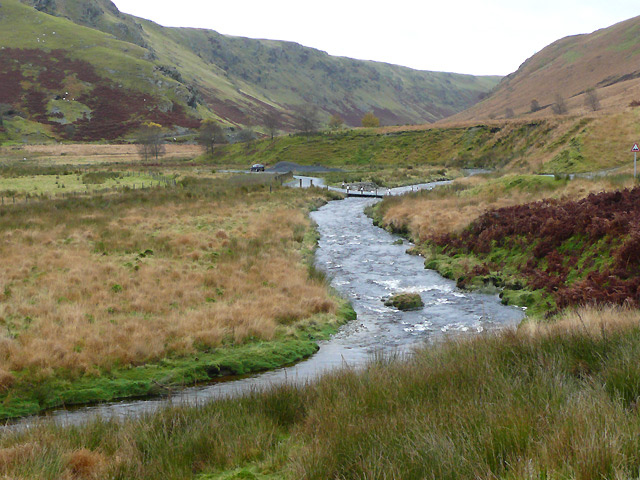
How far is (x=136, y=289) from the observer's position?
55.3 ft

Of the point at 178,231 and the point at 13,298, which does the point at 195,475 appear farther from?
the point at 178,231

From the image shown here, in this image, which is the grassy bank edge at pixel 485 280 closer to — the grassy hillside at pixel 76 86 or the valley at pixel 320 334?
the valley at pixel 320 334

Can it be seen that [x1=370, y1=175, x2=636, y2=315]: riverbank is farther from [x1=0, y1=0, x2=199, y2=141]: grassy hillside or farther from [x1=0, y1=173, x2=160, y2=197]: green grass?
[x1=0, y1=0, x2=199, y2=141]: grassy hillside

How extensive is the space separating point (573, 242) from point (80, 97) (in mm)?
164852

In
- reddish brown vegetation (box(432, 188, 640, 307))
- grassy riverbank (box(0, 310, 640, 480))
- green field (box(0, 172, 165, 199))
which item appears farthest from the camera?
green field (box(0, 172, 165, 199))

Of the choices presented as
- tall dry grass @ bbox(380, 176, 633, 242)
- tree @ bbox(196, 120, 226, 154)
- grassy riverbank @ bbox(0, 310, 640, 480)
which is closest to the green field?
tall dry grass @ bbox(380, 176, 633, 242)

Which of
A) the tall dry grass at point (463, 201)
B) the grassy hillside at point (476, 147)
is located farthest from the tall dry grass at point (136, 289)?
the grassy hillside at point (476, 147)

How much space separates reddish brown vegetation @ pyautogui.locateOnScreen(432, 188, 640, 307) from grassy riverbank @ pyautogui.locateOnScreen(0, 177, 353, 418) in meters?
7.34

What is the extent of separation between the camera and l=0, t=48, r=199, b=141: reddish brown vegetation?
146500mm

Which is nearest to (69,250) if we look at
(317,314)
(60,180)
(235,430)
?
(317,314)

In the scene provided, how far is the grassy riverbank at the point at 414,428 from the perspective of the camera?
4.77 metres

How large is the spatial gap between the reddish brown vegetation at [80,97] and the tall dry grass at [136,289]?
129 meters

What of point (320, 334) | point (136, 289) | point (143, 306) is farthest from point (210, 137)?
point (320, 334)

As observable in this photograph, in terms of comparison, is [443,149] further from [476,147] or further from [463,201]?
[463,201]
